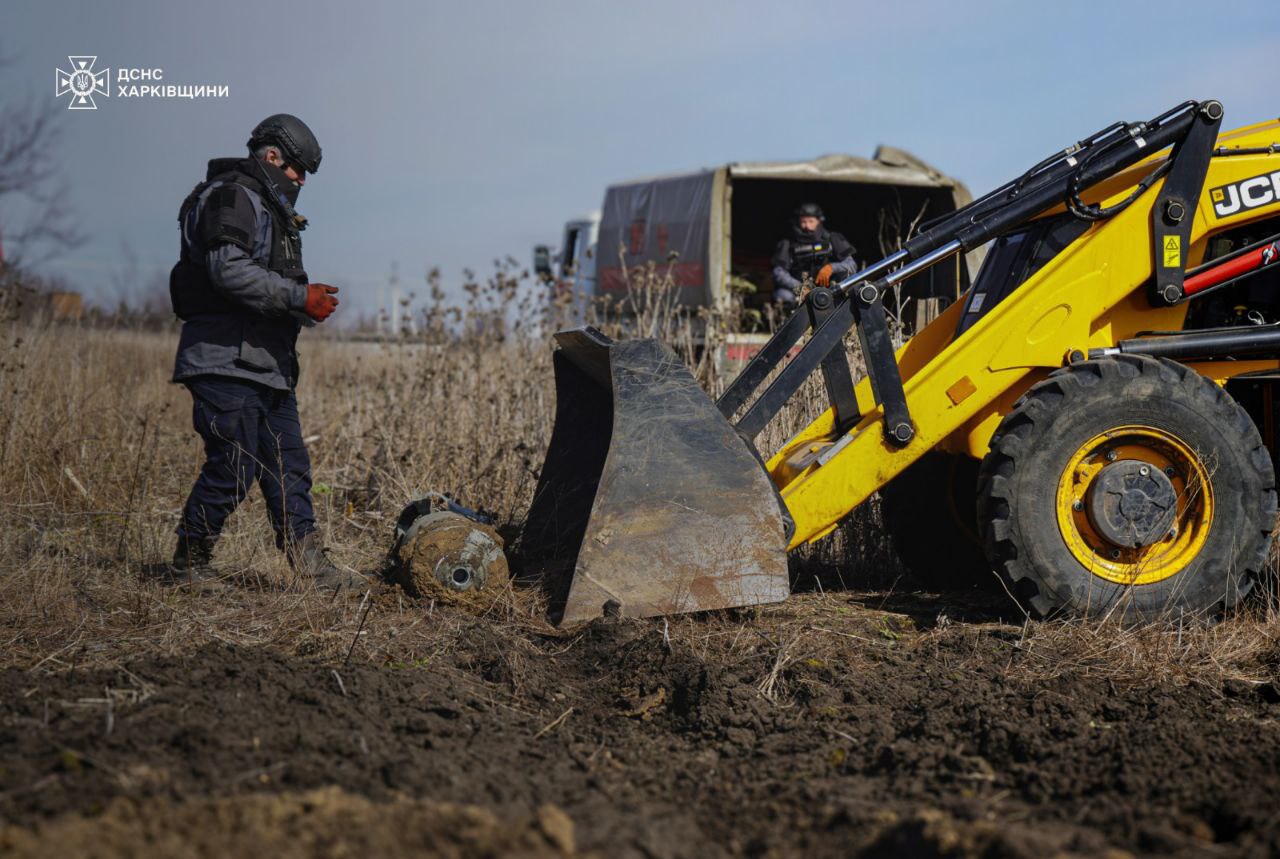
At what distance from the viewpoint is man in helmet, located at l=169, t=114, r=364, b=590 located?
515 centimetres

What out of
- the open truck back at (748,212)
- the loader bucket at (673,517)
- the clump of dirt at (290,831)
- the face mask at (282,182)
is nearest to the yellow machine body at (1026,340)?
the loader bucket at (673,517)

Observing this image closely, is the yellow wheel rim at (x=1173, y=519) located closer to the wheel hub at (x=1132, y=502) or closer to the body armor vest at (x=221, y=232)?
the wheel hub at (x=1132, y=502)

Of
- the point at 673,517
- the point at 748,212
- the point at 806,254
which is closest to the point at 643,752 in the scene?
the point at 673,517

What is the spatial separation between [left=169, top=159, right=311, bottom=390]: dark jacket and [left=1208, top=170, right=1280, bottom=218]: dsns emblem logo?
3.98 m

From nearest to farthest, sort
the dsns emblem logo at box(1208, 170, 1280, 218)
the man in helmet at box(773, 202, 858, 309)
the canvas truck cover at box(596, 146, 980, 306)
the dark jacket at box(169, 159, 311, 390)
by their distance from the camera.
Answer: the dsns emblem logo at box(1208, 170, 1280, 218) → the dark jacket at box(169, 159, 311, 390) → the man in helmet at box(773, 202, 858, 309) → the canvas truck cover at box(596, 146, 980, 306)

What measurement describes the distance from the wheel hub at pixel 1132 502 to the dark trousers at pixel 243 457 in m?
3.54

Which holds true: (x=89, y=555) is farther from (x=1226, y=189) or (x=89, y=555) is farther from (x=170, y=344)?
(x=170, y=344)

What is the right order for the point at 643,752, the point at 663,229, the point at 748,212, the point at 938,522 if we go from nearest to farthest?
the point at 643,752 < the point at 938,522 < the point at 663,229 < the point at 748,212

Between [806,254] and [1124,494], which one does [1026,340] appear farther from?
[806,254]

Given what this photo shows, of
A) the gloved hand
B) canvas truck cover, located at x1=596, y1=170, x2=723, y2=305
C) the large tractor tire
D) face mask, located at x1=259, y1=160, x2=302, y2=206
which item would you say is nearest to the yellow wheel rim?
the large tractor tire

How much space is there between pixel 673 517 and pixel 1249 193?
280 centimetres

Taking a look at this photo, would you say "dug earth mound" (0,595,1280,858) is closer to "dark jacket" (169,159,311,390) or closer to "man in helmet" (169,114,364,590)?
"man in helmet" (169,114,364,590)

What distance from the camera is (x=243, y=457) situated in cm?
528

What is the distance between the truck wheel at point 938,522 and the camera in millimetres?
5539
